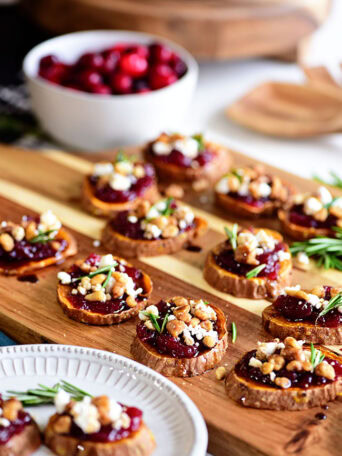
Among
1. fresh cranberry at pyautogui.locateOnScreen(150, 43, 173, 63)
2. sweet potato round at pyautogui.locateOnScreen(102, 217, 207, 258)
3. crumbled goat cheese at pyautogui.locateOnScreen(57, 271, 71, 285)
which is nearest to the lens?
crumbled goat cheese at pyautogui.locateOnScreen(57, 271, 71, 285)

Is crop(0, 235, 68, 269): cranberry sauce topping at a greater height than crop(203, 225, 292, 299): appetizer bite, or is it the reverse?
crop(203, 225, 292, 299): appetizer bite

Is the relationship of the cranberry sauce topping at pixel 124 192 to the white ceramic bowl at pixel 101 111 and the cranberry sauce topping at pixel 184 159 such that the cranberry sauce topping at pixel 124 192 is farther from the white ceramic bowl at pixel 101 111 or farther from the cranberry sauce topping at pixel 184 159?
the white ceramic bowl at pixel 101 111

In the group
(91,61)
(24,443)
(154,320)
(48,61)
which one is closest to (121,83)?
(91,61)

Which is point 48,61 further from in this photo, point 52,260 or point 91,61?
point 52,260

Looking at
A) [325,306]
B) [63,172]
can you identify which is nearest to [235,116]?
[63,172]

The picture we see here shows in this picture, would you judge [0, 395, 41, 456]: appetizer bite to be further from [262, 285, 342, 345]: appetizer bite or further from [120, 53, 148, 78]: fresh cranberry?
[120, 53, 148, 78]: fresh cranberry

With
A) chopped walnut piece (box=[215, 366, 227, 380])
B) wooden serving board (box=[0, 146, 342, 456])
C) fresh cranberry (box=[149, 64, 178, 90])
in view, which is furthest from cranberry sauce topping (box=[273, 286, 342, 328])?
fresh cranberry (box=[149, 64, 178, 90])
